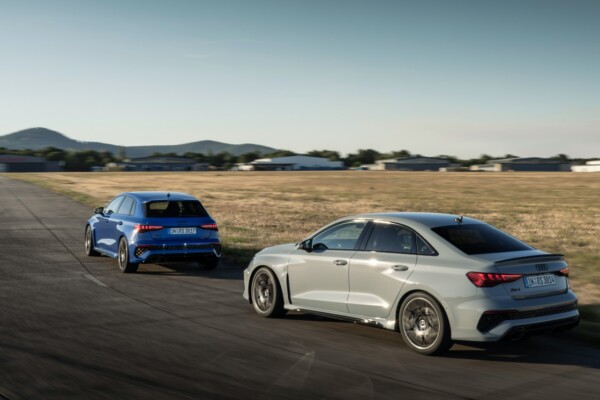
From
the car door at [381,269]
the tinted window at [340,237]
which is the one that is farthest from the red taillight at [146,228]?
the car door at [381,269]

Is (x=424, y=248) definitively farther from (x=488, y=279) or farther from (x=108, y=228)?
(x=108, y=228)

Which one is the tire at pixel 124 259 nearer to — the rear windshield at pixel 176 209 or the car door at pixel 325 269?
the rear windshield at pixel 176 209

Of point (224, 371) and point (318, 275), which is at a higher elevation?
point (318, 275)

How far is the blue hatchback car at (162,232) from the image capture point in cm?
1303

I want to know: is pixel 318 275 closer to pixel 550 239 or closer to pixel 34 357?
pixel 34 357

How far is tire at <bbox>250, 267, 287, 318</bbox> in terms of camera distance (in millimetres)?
9211

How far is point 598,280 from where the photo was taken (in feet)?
40.9

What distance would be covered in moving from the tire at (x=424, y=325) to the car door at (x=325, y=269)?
937mm

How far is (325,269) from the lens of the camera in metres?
8.57

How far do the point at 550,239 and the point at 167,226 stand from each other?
11.0 meters

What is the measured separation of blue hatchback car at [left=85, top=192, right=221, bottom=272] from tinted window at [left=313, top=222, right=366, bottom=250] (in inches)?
186

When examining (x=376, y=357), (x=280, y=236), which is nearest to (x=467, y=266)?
(x=376, y=357)

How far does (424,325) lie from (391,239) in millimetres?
1108

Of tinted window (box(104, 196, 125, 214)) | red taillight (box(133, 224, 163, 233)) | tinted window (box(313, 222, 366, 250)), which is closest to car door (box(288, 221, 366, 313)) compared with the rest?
tinted window (box(313, 222, 366, 250))
